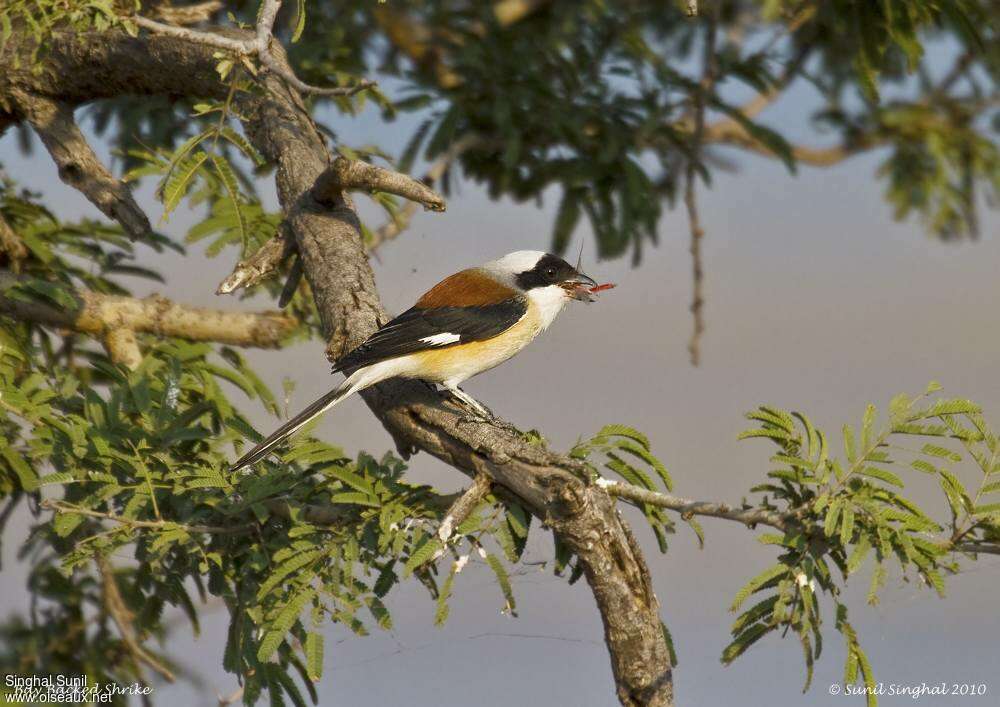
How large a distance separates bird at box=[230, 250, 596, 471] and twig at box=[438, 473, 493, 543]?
33.9 inches

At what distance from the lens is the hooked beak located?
18.4 feet

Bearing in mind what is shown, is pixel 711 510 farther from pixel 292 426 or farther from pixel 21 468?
pixel 21 468

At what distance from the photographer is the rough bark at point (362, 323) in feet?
12.2

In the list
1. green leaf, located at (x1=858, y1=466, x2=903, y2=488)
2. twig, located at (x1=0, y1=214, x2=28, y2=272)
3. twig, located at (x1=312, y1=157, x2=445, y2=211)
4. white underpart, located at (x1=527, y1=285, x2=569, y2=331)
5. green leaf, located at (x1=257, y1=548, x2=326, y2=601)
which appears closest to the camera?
green leaf, located at (x1=858, y1=466, x2=903, y2=488)

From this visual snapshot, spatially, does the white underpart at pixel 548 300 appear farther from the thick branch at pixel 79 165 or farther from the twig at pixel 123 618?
the twig at pixel 123 618

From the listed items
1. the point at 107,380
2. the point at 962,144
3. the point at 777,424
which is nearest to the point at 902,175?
the point at 962,144

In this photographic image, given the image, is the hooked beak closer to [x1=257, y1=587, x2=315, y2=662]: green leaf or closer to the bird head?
the bird head

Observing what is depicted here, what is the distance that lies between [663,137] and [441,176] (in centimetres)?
136

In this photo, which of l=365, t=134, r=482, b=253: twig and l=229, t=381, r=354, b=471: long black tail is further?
l=365, t=134, r=482, b=253: twig

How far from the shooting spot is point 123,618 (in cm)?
551

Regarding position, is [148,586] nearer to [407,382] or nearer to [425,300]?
[407,382]

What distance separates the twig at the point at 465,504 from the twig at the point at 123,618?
2.23 meters

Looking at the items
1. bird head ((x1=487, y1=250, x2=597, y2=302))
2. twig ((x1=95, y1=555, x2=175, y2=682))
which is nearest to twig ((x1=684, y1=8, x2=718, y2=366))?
bird head ((x1=487, y1=250, x2=597, y2=302))

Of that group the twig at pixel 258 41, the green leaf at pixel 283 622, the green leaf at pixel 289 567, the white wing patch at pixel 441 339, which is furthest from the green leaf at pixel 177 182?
the green leaf at pixel 283 622
